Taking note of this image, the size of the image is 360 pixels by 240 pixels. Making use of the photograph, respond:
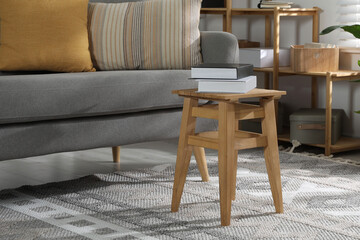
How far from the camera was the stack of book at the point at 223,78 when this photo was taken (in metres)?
2.08

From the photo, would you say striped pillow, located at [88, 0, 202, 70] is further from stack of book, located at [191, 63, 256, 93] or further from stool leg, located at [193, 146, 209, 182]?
stack of book, located at [191, 63, 256, 93]

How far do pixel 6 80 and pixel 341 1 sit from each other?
2112mm

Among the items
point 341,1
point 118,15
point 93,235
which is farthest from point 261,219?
point 341,1

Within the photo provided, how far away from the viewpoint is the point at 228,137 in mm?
2064

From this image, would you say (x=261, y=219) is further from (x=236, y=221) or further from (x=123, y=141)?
(x=123, y=141)

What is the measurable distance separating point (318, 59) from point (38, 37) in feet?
4.99

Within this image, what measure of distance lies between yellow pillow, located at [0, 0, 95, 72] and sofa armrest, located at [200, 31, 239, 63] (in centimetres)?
58

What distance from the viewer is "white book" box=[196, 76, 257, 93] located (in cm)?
208

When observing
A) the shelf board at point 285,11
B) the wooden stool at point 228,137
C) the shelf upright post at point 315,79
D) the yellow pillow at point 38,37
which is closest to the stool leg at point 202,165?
the wooden stool at point 228,137

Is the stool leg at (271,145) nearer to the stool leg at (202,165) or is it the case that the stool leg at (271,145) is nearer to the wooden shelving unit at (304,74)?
the stool leg at (202,165)

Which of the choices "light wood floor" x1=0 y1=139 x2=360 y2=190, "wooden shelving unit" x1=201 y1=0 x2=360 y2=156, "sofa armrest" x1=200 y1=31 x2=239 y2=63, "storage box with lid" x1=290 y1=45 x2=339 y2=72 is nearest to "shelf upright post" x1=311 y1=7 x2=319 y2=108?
"wooden shelving unit" x1=201 y1=0 x2=360 y2=156

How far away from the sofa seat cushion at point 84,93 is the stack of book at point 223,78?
49 cm

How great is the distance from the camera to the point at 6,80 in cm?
227

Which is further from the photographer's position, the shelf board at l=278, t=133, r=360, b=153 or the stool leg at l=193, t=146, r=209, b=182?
the shelf board at l=278, t=133, r=360, b=153
